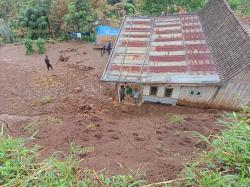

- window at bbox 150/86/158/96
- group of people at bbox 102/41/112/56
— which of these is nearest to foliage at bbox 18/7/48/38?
group of people at bbox 102/41/112/56

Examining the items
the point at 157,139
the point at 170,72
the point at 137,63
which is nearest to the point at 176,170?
the point at 157,139

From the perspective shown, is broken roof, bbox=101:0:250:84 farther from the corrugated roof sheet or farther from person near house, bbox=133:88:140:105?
person near house, bbox=133:88:140:105

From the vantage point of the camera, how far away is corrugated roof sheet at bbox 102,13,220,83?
→ 10992mm

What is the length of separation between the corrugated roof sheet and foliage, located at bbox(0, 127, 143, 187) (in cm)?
715

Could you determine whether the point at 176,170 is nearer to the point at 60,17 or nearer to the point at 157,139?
the point at 157,139

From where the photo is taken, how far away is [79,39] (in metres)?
20.9

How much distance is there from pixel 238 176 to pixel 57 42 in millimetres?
19450

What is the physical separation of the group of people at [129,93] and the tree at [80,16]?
1005 centimetres

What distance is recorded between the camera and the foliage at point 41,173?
361 centimetres

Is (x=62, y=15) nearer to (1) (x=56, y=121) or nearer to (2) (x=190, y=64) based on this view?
(2) (x=190, y=64)

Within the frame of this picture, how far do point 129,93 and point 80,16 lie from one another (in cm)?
1041

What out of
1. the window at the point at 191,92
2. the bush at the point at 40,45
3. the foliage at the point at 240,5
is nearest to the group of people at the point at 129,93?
the window at the point at 191,92

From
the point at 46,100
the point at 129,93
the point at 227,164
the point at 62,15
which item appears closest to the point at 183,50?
the point at 129,93

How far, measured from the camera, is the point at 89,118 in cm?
973
